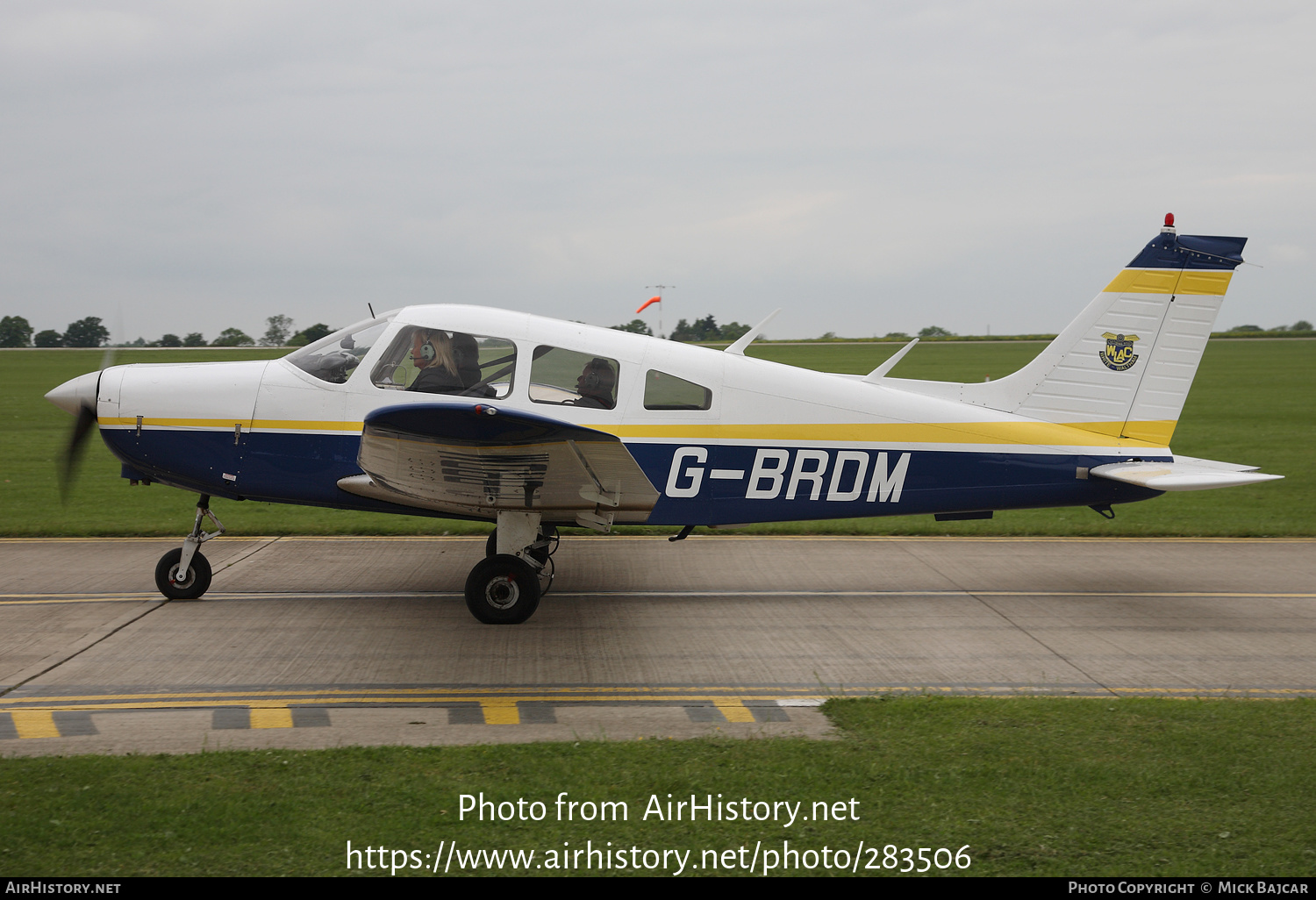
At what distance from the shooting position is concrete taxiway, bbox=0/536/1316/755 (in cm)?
579

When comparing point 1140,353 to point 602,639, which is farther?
point 1140,353

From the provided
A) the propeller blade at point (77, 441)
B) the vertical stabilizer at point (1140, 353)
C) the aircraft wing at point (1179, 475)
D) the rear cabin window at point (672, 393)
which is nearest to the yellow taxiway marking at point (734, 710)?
the rear cabin window at point (672, 393)

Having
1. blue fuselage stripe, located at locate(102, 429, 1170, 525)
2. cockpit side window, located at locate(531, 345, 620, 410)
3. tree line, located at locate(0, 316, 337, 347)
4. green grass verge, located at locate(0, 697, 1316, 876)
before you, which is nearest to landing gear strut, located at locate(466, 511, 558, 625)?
blue fuselage stripe, located at locate(102, 429, 1170, 525)

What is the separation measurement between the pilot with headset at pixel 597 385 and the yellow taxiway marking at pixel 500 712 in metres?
2.80

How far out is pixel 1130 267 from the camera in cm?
883

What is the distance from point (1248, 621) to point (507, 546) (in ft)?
20.7

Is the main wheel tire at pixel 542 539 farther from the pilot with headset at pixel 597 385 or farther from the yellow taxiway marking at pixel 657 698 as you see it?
the yellow taxiway marking at pixel 657 698

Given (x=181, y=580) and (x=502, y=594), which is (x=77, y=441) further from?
(x=502, y=594)

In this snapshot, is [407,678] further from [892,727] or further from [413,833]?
[892,727]

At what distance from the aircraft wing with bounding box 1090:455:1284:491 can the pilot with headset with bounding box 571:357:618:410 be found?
4.41m

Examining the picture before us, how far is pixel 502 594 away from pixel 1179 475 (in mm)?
5945

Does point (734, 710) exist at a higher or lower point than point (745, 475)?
lower

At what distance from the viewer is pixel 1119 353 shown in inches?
347

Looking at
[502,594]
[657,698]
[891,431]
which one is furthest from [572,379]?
[657,698]
